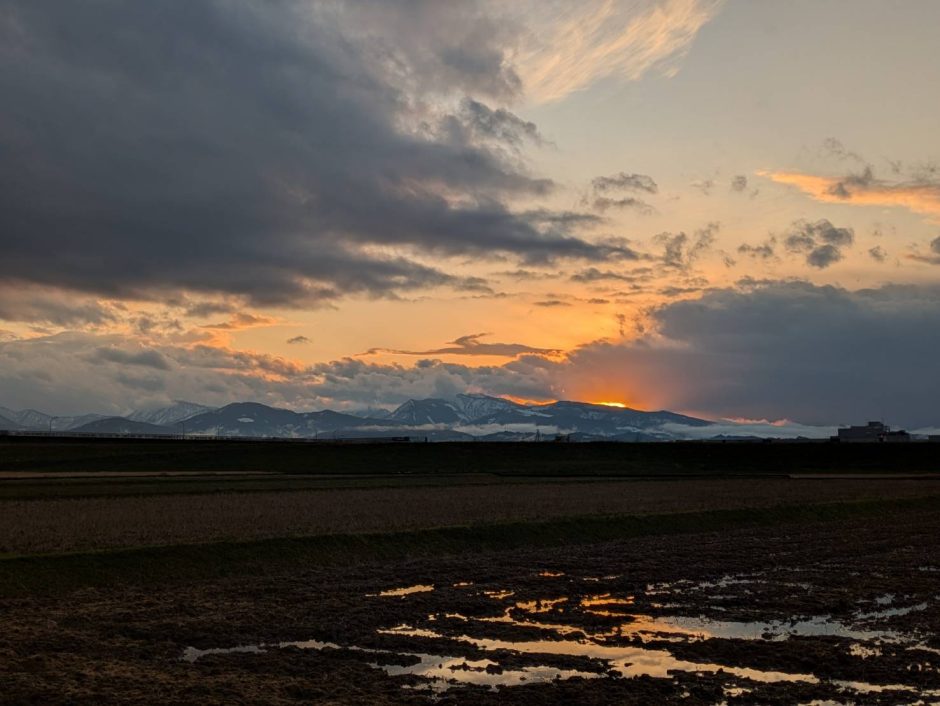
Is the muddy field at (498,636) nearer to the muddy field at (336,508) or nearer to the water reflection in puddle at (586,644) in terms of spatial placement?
the water reflection in puddle at (586,644)

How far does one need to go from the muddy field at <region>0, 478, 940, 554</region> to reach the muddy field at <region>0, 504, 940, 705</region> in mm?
6284

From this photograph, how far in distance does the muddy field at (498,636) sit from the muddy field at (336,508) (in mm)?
6284

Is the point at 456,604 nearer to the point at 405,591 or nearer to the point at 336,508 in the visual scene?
the point at 405,591

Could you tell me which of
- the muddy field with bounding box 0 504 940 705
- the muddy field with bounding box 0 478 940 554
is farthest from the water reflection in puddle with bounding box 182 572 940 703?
the muddy field with bounding box 0 478 940 554

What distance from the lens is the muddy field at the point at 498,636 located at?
1656cm

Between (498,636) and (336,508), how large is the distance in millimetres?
27321

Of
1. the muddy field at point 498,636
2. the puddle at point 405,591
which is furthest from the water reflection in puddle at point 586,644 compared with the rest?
the puddle at point 405,591

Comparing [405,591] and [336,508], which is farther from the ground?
[336,508]

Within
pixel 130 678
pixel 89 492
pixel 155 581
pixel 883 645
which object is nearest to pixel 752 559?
pixel 883 645

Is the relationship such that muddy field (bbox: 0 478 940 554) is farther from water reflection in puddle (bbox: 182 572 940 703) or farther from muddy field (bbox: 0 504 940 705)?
water reflection in puddle (bbox: 182 572 940 703)

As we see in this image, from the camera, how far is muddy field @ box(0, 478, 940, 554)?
116 ft

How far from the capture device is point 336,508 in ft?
156

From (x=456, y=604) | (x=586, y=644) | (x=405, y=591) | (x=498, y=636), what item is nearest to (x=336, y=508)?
(x=405, y=591)

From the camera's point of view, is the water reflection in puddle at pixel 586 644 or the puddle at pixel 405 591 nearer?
the water reflection in puddle at pixel 586 644
